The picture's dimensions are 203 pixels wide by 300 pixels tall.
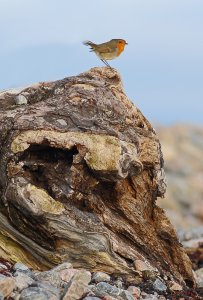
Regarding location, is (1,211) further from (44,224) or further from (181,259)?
(181,259)

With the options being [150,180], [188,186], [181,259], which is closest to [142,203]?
[150,180]

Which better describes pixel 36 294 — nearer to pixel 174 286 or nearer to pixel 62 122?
pixel 62 122

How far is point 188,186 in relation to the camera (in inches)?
3167

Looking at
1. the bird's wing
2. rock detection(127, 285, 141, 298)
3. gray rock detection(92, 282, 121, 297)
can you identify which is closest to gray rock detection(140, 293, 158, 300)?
rock detection(127, 285, 141, 298)

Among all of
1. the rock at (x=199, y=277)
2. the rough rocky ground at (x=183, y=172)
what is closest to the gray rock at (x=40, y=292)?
the rock at (x=199, y=277)

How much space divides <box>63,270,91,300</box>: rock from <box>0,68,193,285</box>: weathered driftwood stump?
186 cm

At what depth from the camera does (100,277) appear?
59.5 ft

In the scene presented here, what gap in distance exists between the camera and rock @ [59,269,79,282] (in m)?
16.8

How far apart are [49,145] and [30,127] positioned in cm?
65

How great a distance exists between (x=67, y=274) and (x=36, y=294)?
174cm

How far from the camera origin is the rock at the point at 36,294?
15203 mm

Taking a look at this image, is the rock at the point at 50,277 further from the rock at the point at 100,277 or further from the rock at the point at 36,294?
the rock at the point at 100,277

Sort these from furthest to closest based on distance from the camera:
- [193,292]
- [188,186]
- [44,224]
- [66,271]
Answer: [188,186] < [193,292] < [44,224] < [66,271]

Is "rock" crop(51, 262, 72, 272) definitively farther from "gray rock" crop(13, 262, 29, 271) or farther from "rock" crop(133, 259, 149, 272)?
"rock" crop(133, 259, 149, 272)
